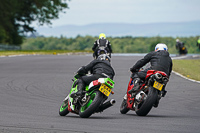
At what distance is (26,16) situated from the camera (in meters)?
69.7

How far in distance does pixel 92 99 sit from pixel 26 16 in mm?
60878

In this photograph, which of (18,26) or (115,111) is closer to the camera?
(115,111)

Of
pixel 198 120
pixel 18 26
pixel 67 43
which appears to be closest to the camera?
pixel 198 120

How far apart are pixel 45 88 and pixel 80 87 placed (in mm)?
6777

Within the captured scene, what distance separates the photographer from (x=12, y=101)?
43.8ft

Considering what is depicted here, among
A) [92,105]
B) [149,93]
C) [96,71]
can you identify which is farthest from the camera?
[96,71]

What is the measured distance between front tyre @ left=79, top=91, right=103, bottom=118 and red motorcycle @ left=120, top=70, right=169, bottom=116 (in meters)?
1.00

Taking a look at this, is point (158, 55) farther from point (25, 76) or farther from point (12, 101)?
point (25, 76)

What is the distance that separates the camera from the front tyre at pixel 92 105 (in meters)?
9.91

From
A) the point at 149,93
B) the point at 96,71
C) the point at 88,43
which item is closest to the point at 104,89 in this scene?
the point at 96,71

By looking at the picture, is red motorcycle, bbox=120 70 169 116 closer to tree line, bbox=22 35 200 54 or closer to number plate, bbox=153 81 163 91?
number plate, bbox=153 81 163 91

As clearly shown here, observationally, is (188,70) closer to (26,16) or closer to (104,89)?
(104,89)

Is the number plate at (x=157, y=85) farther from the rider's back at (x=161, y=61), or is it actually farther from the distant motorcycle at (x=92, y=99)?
the distant motorcycle at (x=92, y=99)

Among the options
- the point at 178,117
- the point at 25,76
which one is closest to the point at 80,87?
the point at 178,117
